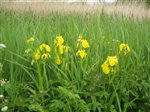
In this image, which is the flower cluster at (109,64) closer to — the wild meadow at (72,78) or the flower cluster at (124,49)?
the wild meadow at (72,78)

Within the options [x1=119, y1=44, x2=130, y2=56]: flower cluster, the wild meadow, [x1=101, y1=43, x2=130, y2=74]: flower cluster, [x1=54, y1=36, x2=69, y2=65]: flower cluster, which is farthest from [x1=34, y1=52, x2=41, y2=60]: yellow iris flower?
[x1=119, y1=44, x2=130, y2=56]: flower cluster

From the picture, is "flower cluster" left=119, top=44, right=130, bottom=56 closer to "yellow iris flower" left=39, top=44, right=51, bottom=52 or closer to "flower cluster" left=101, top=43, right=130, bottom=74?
"flower cluster" left=101, top=43, right=130, bottom=74

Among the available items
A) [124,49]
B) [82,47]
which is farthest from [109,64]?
[82,47]

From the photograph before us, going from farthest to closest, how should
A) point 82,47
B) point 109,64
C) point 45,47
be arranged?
point 82,47, point 45,47, point 109,64

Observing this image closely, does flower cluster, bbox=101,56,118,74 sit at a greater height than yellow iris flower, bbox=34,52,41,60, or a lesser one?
lesser

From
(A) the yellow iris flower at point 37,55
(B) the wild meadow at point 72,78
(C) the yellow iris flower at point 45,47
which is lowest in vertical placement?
(B) the wild meadow at point 72,78

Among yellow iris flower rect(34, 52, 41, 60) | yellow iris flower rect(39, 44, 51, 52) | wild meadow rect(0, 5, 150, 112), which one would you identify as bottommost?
wild meadow rect(0, 5, 150, 112)

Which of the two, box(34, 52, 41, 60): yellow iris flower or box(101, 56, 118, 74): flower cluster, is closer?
box(101, 56, 118, 74): flower cluster

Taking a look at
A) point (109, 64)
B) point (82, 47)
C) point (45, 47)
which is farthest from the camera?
point (82, 47)

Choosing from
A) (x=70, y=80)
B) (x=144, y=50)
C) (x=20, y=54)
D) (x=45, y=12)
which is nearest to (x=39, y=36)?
(x=20, y=54)

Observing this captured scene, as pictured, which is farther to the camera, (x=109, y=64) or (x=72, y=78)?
(x=72, y=78)

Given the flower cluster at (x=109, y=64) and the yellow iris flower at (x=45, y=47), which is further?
the yellow iris flower at (x=45, y=47)

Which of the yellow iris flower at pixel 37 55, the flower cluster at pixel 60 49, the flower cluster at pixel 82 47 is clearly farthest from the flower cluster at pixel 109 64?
the yellow iris flower at pixel 37 55

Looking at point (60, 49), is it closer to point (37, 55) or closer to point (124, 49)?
point (37, 55)
